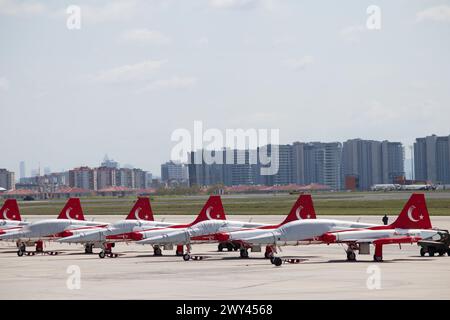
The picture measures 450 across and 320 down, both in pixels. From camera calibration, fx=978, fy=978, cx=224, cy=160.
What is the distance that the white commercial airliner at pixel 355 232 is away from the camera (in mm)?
70562

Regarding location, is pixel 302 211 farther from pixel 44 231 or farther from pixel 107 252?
pixel 44 231

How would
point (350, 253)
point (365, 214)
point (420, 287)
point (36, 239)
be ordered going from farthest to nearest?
point (365, 214) → point (36, 239) → point (350, 253) → point (420, 287)

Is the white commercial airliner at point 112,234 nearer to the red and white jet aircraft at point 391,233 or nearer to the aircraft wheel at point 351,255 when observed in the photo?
the red and white jet aircraft at point 391,233

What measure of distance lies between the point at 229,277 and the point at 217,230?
20.9 m

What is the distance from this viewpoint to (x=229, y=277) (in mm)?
58812

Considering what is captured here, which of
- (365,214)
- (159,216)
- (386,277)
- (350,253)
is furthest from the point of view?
(159,216)

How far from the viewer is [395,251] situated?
266 ft

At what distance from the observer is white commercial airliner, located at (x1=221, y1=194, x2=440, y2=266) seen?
232ft

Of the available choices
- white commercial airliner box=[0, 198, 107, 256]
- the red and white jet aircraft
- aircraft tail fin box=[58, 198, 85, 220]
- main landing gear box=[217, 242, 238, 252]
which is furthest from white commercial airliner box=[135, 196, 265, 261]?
aircraft tail fin box=[58, 198, 85, 220]

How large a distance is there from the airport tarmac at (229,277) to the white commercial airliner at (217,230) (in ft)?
4.84
